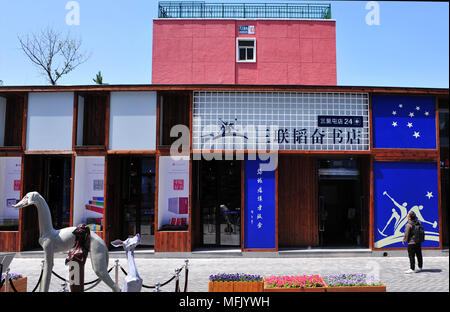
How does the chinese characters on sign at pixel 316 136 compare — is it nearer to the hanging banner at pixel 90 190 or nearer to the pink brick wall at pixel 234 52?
the hanging banner at pixel 90 190

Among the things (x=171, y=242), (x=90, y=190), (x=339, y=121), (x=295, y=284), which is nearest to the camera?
(x=295, y=284)

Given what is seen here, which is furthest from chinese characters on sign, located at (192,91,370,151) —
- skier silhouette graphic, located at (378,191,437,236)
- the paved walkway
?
the paved walkway

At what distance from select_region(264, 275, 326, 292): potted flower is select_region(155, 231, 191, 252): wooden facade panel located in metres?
6.06

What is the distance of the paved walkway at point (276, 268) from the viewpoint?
→ 9742mm

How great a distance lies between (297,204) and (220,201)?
9.95 feet

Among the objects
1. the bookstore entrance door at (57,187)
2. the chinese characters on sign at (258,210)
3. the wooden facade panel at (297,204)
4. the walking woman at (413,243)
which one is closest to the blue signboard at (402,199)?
the walking woman at (413,243)

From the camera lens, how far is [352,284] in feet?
24.5

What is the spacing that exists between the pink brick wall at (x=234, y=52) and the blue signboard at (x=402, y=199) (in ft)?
30.0

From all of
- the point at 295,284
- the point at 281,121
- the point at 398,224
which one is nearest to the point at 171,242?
the point at 281,121

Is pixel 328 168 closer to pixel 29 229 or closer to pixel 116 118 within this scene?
pixel 116 118

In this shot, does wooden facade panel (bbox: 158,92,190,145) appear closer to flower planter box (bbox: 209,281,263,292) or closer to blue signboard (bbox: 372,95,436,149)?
blue signboard (bbox: 372,95,436,149)

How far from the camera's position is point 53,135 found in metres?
13.7

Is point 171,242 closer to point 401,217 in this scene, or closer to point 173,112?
point 173,112
